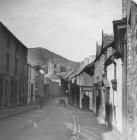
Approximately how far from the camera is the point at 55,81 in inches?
4609

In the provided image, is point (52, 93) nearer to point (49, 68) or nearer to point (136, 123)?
point (49, 68)

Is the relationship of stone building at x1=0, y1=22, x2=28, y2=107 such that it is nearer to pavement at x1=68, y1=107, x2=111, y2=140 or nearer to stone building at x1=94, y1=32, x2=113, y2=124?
stone building at x1=94, y1=32, x2=113, y2=124

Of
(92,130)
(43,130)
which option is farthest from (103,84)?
(43,130)

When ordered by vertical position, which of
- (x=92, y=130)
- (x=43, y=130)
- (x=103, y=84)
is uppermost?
(x=103, y=84)

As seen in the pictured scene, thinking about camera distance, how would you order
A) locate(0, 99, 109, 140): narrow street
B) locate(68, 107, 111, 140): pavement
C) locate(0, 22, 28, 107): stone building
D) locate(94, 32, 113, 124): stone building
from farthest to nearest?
locate(0, 22, 28, 107): stone building < locate(94, 32, 113, 124): stone building < locate(68, 107, 111, 140): pavement < locate(0, 99, 109, 140): narrow street

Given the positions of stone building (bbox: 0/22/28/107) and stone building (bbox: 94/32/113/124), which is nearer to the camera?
stone building (bbox: 94/32/113/124)

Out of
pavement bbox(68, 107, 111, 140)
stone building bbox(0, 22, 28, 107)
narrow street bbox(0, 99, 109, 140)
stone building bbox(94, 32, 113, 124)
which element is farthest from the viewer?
stone building bbox(0, 22, 28, 107)

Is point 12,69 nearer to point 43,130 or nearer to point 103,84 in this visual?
point 103,84

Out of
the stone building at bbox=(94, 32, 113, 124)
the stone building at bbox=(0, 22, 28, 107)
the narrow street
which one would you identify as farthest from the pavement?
the stone building at bbox=(0, 22, 28, 107)

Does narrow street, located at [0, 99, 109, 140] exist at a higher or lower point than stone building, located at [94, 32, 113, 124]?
lower

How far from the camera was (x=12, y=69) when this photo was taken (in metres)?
37.7

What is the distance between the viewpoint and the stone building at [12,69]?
→ 32.7 metres

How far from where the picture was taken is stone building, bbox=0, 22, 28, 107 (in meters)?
32.7

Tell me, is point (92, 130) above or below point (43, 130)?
below
